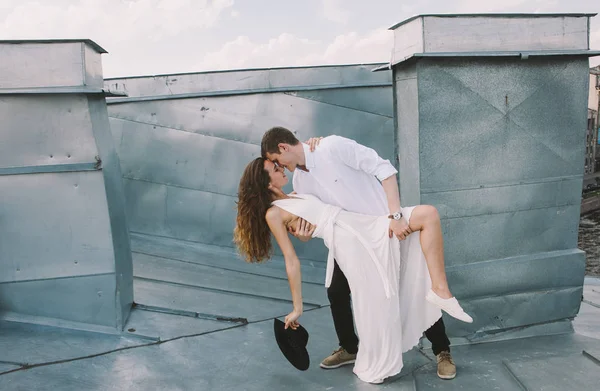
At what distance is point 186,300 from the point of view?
14.9ft

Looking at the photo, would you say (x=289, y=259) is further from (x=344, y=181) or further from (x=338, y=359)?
(x=338, y=359)

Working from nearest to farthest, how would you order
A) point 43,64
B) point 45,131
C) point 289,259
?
point 289,259, point 43,64, point 45,131

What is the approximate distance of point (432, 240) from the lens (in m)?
2.84

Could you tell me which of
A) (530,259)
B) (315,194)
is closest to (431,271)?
(315,194)

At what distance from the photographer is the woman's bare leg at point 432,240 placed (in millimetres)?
2838

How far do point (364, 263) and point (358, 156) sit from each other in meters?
0.62

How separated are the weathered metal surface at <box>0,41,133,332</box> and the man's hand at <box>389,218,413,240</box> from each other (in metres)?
2.04

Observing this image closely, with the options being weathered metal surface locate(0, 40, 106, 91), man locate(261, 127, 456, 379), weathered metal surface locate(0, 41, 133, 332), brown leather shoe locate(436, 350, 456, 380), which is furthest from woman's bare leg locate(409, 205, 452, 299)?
weathered metal surface locate(0, 40, 106, 91)

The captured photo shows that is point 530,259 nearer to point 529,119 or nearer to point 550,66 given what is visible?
point 529,119

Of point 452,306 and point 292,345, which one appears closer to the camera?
point 452,306

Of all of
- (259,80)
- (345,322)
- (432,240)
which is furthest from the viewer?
(259,80)

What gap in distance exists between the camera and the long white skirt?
2.93 meters

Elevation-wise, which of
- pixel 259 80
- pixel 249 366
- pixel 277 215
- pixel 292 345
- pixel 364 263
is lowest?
pixel 249 366

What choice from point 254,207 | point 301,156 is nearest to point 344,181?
point 301,156
